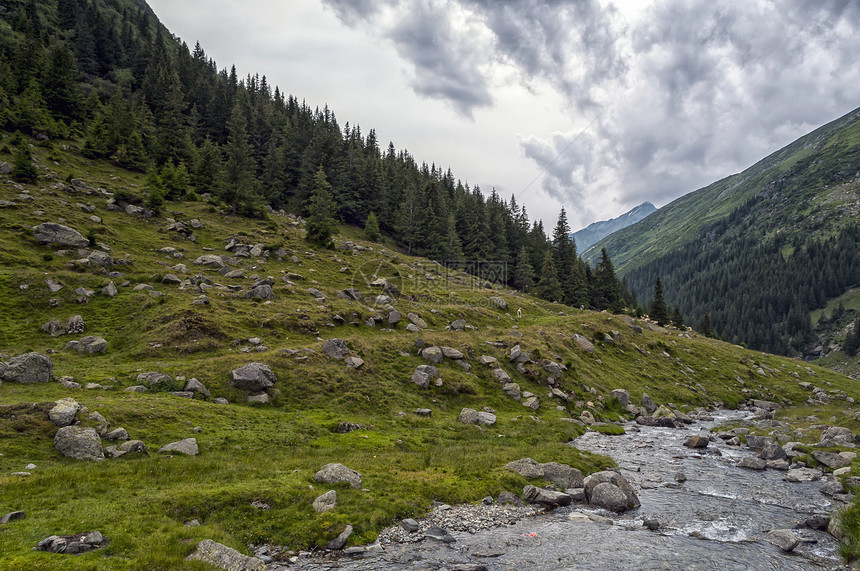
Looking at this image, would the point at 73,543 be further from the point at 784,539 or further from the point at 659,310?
the point at 659,310

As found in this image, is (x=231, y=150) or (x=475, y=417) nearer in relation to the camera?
(x=475, y=417)

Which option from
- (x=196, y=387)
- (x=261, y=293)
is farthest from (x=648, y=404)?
(x=261, y=293)

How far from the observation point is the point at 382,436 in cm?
2427

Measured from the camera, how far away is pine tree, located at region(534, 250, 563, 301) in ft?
308

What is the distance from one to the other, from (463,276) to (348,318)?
2036 inches

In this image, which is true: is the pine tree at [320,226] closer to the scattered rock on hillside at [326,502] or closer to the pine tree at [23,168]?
the pine tree at [23,168]

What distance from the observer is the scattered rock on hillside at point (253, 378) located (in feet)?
86.4

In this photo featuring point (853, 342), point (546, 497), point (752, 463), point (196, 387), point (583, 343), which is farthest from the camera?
point (853, 342)

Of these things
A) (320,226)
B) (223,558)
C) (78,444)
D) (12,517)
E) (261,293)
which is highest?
(320,226)

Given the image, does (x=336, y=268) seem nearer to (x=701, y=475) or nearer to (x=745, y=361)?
(x=701, y=475)

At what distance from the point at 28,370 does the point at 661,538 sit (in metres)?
34.4

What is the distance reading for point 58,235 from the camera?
40.9m

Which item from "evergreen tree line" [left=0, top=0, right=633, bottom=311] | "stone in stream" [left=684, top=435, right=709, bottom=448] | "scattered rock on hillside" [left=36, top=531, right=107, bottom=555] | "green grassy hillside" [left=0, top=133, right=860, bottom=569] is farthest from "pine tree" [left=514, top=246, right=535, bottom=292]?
"scattered rock on hillside" [left=36, top=531, right=107, bottom=555]

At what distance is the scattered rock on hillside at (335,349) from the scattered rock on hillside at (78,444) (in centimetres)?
1676
